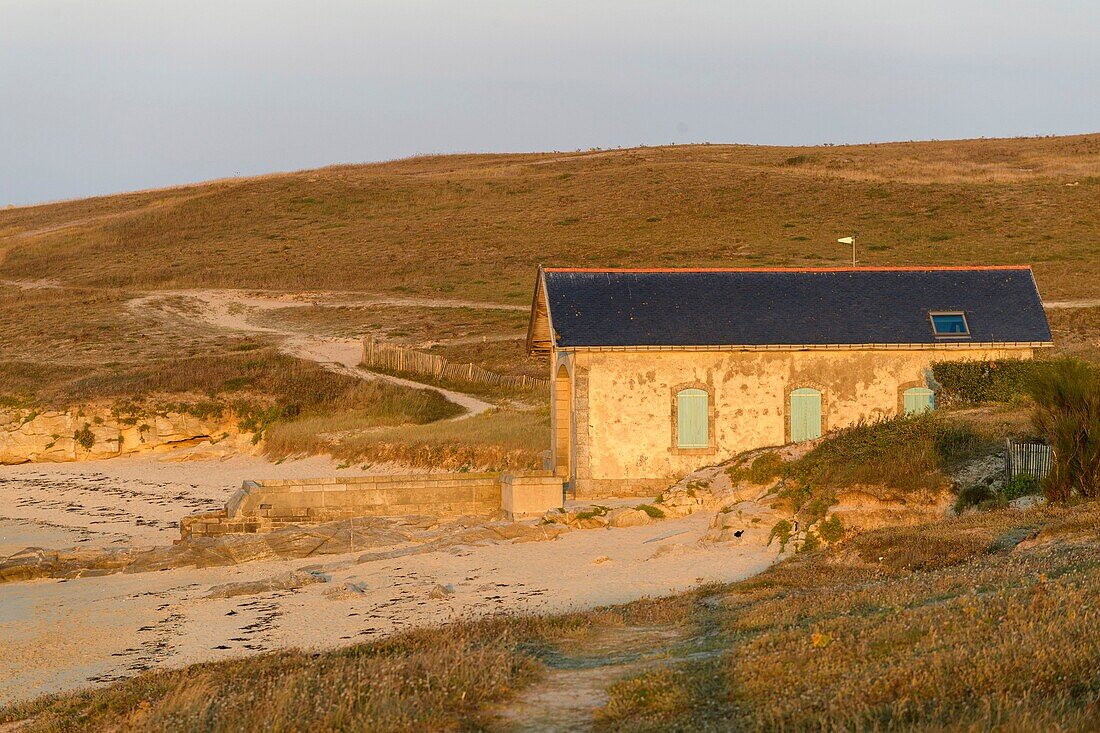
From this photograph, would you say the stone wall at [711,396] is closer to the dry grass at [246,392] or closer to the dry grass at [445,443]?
the dry grass at [445,443]

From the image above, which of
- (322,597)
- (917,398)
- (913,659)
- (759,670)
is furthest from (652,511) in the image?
(913,659)

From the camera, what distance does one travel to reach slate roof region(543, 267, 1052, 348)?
26.3m

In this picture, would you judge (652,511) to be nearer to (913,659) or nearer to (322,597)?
(322,597)

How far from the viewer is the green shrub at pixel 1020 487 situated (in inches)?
710

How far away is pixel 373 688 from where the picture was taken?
8.93 meters

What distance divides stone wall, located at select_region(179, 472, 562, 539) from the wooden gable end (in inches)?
200

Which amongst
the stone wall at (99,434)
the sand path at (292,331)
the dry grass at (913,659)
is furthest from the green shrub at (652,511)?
the stone wall at (99,434)

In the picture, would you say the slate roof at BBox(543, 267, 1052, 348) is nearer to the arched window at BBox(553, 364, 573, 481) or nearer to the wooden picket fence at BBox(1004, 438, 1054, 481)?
the arched window at BBox(553, 364, 573, 481)

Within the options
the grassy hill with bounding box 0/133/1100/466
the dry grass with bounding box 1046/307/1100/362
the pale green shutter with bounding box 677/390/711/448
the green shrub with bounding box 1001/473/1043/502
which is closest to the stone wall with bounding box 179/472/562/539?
the pale green shutter with bounding box 677/390/711/448

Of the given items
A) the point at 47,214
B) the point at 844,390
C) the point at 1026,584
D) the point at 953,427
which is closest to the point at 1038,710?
the point at 1026,584

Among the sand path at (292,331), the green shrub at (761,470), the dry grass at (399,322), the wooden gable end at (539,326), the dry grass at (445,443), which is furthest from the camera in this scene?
the dry grass at (399,322)

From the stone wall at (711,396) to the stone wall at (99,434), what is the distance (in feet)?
60.2

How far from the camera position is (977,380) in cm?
2538

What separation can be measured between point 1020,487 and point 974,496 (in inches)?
27.5
